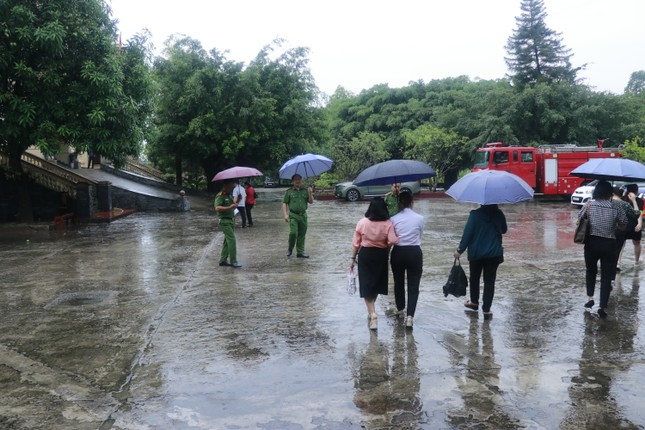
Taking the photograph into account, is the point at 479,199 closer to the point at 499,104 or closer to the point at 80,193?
the point at 80,193

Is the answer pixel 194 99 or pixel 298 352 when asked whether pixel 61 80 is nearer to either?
pixel 298 352

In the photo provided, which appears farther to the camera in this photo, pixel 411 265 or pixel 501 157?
pixel 501 157

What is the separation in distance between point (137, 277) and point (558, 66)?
124ft

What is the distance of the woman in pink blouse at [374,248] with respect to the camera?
6117 millimetres

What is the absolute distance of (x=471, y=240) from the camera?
21.6 ft

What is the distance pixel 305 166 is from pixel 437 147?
24667 millimetres

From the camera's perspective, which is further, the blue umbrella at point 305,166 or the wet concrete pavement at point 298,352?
the blue umbrella at point 305,166

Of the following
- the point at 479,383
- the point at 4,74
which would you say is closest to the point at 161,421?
the point at 479,383

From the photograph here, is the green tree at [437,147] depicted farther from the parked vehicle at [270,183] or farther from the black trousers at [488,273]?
the black trousers at [488,273]

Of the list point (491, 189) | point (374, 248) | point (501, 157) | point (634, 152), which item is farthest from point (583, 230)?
point (634, 152)

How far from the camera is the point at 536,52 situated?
40094 mm

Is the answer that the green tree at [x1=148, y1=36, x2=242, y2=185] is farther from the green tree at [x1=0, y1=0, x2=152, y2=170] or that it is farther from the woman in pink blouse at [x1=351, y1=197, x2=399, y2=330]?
the woman in pink blouse at [x1=351, y1=197, x2=399, y2=330]

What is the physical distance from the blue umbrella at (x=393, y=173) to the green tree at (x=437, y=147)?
27.2 metres

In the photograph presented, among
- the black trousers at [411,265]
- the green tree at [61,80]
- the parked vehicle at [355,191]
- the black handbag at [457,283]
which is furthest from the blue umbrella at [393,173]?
the parked vehicle at [355,191]
